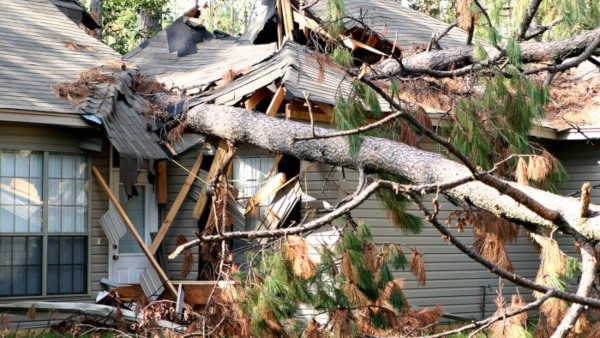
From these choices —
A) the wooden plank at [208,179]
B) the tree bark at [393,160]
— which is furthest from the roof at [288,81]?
the tree bark at [393,160]

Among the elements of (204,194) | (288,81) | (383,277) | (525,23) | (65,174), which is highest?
(525,23)

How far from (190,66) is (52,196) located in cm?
428

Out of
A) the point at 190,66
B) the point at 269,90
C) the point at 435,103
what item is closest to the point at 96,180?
the point at 269,90

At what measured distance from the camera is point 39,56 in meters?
14.3

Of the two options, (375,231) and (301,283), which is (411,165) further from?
(375,231)

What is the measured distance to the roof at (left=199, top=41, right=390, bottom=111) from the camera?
11695mm

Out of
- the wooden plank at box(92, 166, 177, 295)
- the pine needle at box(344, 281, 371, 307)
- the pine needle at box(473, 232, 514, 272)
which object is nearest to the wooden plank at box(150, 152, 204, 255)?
the wooden plank at box(92, 166, 177, 295)

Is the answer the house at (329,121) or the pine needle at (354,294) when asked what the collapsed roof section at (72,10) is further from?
the pine needle at (354,294)

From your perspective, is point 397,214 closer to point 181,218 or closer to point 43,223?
point 43,223

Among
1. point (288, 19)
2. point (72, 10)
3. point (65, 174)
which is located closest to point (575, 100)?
point (288, 19)

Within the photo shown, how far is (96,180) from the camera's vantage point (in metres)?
13.0

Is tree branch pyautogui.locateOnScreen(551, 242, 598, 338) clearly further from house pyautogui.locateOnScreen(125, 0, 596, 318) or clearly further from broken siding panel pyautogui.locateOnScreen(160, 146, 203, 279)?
broken siding panel pyautogui.locateOnScreen(160, 146, 203, 279)

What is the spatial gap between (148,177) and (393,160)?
6.90m

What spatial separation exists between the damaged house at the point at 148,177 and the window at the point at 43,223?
0.6 inches
